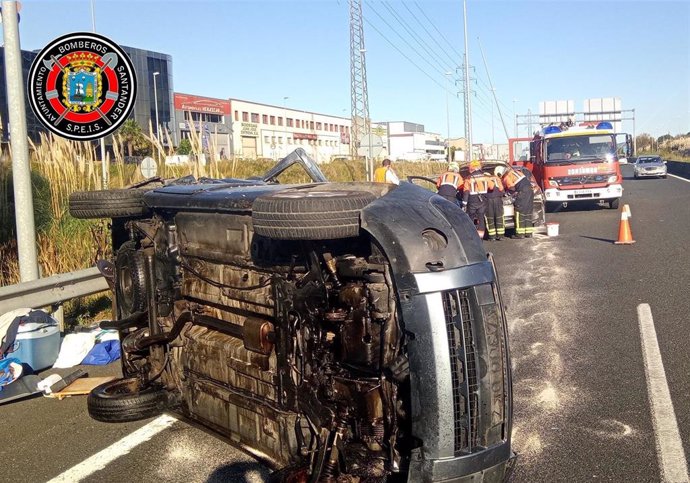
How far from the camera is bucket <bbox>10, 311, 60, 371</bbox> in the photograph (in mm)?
5871

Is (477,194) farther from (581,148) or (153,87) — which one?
(153,87)

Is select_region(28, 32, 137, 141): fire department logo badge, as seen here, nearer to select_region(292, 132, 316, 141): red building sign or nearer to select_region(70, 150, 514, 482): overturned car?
select_region(70, 150, 514, 482): overturned car

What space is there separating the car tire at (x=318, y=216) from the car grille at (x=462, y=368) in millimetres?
570

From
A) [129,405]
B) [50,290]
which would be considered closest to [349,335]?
[129,405]

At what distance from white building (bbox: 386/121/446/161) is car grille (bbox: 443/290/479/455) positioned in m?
88.6

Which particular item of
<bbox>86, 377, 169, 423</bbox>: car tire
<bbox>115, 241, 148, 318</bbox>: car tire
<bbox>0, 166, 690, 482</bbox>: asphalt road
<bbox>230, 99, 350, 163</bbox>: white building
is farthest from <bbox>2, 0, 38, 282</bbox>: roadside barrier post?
<bbox>230, 99, 350, 163</bbox>: white building

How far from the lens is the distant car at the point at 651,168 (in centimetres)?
4212

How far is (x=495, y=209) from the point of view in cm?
1431

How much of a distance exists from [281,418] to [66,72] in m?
5.86

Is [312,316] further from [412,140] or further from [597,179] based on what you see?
[412,140]

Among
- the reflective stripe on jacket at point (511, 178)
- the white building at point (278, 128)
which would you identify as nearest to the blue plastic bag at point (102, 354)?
the reflective stripe on jacket at point (511, 178)

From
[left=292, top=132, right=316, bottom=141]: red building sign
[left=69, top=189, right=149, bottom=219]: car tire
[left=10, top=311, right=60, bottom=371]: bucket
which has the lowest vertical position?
[left=10, top=311, right=60, bottom=371]: bucket

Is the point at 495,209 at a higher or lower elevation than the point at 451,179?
lower

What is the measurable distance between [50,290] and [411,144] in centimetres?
10559
